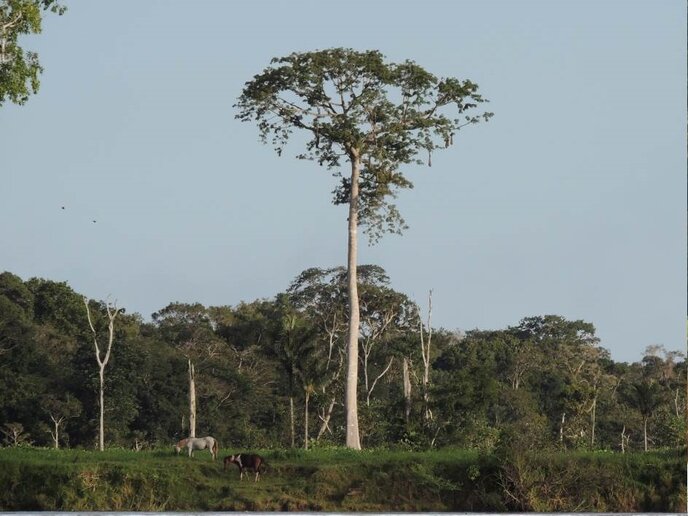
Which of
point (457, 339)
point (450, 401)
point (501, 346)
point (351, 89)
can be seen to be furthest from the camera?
point (457, 339)

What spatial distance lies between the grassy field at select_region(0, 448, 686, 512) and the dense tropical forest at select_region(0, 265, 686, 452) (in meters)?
5.17

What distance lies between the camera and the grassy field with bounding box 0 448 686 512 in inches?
621

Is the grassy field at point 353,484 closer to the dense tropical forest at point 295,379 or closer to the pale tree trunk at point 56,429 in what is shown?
the dense tropical forest at point 295,379

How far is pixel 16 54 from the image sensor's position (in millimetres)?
17672

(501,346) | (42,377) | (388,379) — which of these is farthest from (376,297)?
(42,377)

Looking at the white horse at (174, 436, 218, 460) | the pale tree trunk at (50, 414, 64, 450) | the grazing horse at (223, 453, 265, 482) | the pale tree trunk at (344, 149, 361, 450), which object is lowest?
the grazing horse at (223, 453, 265, 482)

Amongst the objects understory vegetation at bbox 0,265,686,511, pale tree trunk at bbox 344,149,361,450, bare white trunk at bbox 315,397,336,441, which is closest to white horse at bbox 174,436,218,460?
understory vegetation at bbox 0,265,686,511

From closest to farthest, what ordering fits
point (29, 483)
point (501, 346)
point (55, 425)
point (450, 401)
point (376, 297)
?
point (29, 483) < point (450, 401) < point (55, 425) < point (376, 297) < point (501, 346)

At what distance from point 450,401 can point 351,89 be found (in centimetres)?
608

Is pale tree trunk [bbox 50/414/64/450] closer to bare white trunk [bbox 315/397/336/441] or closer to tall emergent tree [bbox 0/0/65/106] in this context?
bare white trunk [bbox 315/397/336/441]

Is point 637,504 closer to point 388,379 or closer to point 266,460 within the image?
point 266,460

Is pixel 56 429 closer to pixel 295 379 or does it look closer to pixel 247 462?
pixel 295 379

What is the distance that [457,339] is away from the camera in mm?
40875

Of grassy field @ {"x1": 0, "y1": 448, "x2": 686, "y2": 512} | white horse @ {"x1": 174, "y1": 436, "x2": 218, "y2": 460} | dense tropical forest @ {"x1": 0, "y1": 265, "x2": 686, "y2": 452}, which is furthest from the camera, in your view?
dense tropical forest @ {"x1": 0, "y1": 265, "x2": 686, "y2": 452}
